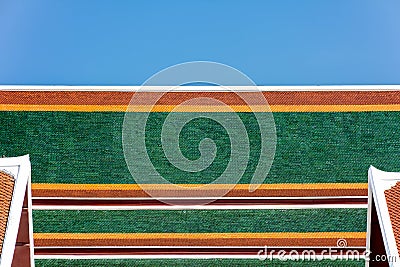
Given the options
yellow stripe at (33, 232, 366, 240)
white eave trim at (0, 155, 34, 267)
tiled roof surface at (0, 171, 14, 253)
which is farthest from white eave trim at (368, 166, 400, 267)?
tiled roof surface at (0, 171, 14, 253)

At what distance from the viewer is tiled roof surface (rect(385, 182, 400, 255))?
21.7ft

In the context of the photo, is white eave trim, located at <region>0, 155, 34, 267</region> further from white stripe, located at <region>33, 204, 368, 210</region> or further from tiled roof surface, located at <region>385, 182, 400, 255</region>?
tiled roof surface, located at <region>385, 182, 400, 255</region>

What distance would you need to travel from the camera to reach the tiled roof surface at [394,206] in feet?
21.7

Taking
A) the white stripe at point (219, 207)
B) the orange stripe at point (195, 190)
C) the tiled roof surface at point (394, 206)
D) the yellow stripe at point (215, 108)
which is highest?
the yellow stripe at point (215, 108)

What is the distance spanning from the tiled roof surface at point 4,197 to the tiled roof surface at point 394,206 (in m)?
3.85

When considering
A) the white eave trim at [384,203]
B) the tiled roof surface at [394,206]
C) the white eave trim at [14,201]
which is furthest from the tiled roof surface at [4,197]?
the tiled roof surface at [394,206]

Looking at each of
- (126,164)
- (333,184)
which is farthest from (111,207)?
(333,184)

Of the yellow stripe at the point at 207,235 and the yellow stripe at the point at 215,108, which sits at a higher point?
the yellow stripe at the point at 215,108

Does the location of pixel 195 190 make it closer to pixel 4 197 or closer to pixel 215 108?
pixel 215 108

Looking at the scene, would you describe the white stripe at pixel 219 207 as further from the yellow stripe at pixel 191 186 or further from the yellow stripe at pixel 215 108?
the yellow stripe at pixel 215 108

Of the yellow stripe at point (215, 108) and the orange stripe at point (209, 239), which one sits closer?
the orange stripe at point (209, 239)

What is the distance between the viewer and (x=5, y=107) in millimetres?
8414

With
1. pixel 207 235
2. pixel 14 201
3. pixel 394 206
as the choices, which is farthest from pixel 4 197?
pixel 394 206

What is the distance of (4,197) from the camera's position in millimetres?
6871
